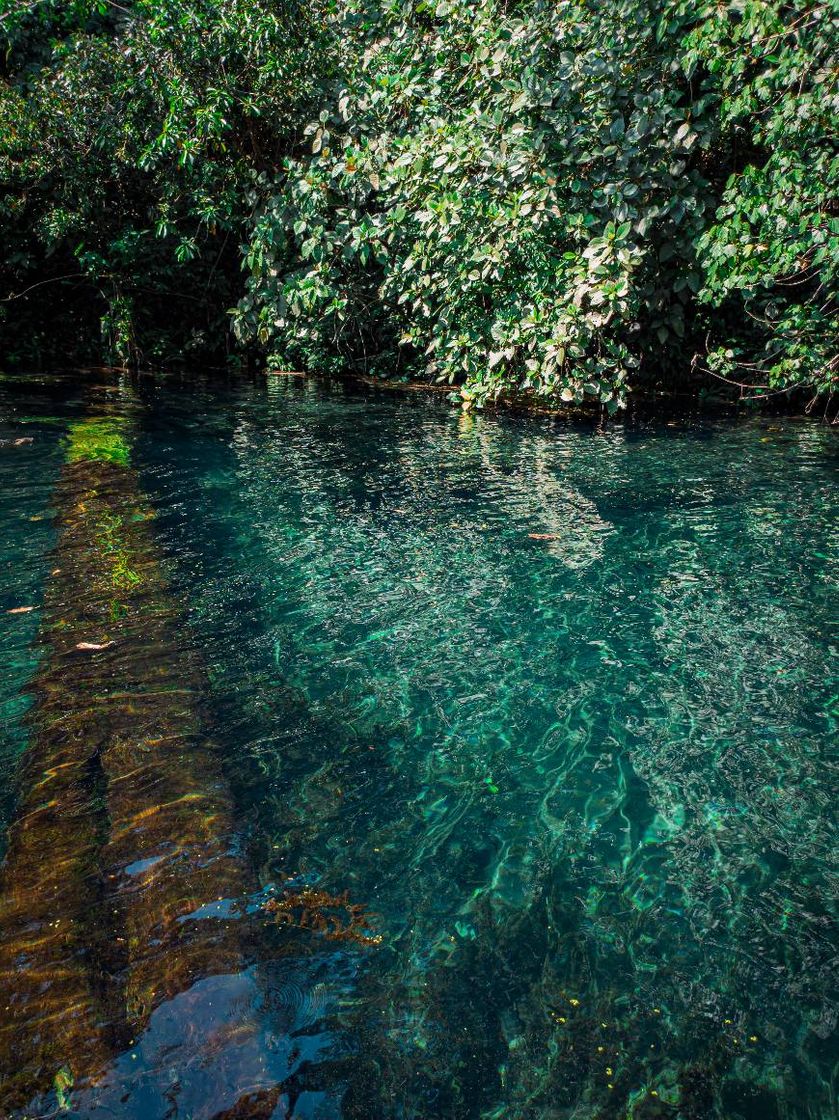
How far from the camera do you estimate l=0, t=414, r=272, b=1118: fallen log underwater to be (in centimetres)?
166

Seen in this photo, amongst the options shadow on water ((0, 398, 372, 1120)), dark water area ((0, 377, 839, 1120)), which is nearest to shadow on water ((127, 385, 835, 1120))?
dark water area ((0, 377, 839, 1120))

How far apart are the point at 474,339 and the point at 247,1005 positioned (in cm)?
841

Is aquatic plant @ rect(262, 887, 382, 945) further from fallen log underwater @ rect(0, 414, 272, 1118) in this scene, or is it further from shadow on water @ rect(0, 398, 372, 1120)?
fallen log underwater @ rect(0, 414, 272, 1118)

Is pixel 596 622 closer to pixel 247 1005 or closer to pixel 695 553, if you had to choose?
pixel 695 553

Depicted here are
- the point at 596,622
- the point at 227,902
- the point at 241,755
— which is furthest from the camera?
the point at 596,622

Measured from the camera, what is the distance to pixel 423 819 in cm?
248

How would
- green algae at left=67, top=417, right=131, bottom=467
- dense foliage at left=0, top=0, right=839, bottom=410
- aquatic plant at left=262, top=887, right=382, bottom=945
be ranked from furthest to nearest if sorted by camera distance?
dense foliage at left=0, top=0, right=839, bottom=410 → green algae at left=67, top=417, right=131, bottom=467 → aquatic plant at left=262, top=887, right=382, bottom=945

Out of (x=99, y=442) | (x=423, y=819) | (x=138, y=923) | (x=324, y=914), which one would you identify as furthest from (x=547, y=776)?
(x=99, y=442)

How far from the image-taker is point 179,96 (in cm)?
1017

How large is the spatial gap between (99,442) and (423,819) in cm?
650

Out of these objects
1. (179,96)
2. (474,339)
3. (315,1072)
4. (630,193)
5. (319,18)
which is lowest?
(315,1072)

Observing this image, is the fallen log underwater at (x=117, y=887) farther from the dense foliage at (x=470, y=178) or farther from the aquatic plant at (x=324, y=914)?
the dense foliage at (x=470, y=178)

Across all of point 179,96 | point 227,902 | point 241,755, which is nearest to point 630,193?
point 179,96

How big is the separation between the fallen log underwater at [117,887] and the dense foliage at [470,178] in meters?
6.24
